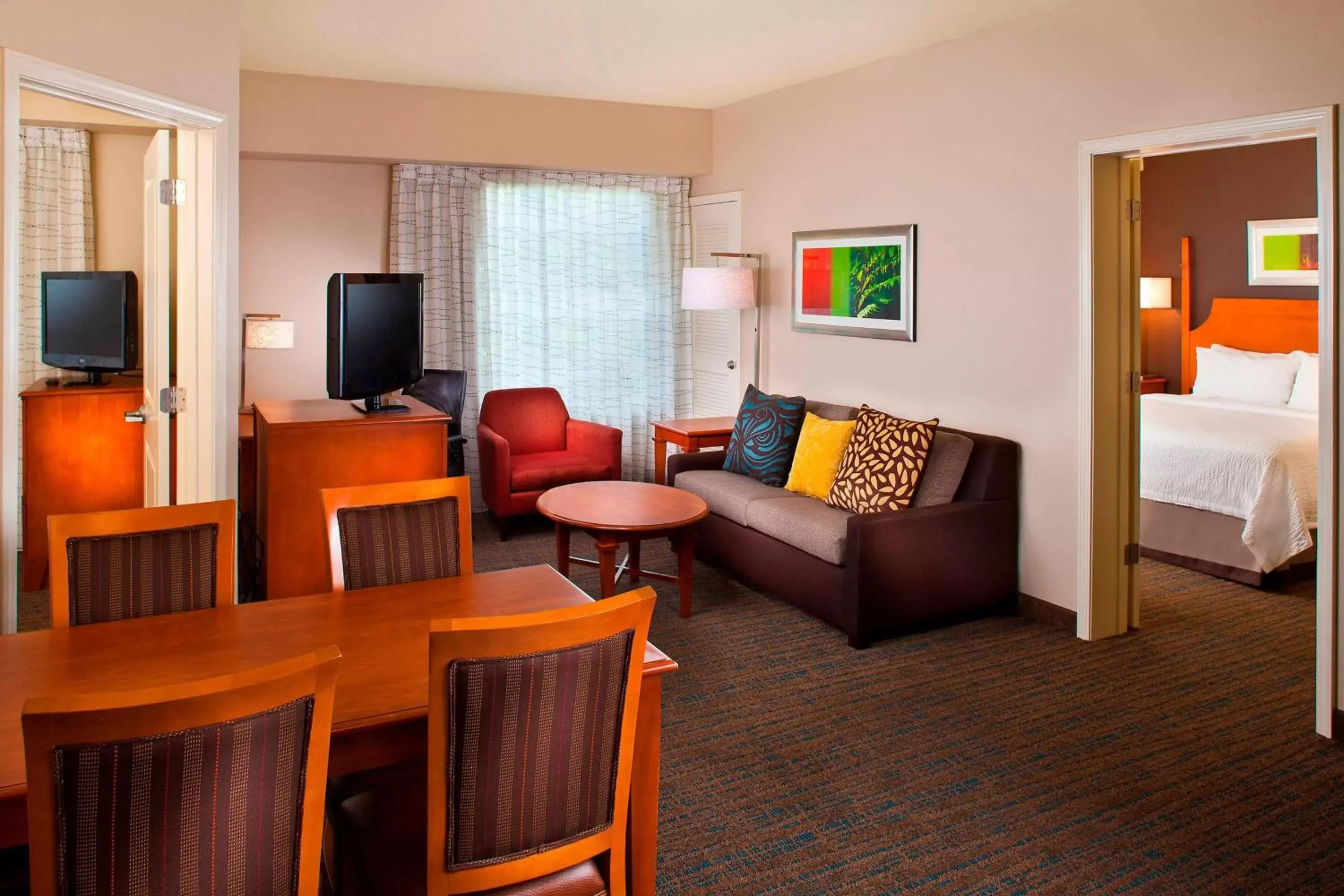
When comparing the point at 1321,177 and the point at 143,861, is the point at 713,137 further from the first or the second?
the point at 143,861

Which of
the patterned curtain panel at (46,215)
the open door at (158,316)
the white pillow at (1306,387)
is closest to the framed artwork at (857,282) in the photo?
the white pillow at (1306,387)

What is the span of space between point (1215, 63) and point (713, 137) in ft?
12.2

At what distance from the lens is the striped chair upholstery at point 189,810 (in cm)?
132

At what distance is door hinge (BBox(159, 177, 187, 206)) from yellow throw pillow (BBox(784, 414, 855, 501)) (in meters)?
3.01

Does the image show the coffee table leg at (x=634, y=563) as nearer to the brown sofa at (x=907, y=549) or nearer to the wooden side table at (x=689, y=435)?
the brown sofa at (x=907, y=549)

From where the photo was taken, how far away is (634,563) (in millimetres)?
4906

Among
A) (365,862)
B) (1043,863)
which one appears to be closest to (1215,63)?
(1043,863)

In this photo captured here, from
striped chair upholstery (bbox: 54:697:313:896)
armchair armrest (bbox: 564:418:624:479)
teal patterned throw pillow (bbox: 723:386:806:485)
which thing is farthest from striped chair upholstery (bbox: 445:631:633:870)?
armchair armrest (bbox: 564:418:624:479)

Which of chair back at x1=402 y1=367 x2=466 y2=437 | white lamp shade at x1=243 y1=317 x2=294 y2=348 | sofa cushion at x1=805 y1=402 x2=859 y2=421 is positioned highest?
white lamp shade at x1=243 y1=317 x2=294 y2=348

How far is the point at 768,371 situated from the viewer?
6.36 metres

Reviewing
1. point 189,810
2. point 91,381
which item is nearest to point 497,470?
point 91,381

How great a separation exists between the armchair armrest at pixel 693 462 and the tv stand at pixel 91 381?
2.96 m

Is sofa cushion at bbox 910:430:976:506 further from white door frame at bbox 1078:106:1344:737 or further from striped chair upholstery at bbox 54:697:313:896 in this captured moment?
striped chair upholstery at bbox 54:697:313:896

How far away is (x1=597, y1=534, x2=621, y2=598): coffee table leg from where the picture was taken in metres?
4.40
